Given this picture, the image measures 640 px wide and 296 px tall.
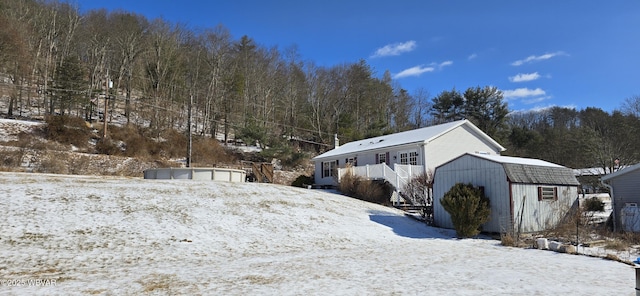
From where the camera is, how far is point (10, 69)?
34.9 m

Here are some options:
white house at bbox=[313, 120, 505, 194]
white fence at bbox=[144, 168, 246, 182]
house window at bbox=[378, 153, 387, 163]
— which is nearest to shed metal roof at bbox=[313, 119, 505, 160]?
white house at bbox=[313, 120, 505, 194]

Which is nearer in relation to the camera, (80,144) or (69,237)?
(69,237)

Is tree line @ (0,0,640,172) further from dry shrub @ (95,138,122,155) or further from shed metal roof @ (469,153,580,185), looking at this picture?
shed metal roof @ (469,153,580,185)

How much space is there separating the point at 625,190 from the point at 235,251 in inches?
673

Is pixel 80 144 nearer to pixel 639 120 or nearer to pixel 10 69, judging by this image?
pixel 10 69

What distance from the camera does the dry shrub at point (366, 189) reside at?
2453cm

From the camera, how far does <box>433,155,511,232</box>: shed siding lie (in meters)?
16.0

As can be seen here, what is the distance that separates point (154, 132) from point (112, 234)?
29750 millimetres

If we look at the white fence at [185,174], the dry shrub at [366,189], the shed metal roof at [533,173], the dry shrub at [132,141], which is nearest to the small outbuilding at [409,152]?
the dry shrub at [366,189]

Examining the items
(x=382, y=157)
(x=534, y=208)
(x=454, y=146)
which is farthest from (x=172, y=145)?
(x=534, y=208)

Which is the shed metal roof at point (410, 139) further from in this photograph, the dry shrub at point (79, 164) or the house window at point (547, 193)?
the dry shrub at point (79, 164)

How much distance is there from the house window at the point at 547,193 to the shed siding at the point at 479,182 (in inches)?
80.4

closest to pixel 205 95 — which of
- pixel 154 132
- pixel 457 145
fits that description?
pixel 154 132

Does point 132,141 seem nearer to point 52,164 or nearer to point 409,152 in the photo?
point 52,164
